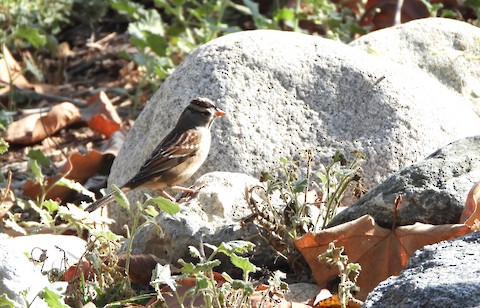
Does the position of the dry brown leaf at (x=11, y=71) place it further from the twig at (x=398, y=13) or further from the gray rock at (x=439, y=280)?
the gray rock at (x=439, y=280)

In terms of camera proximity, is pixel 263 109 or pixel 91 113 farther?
pixel 91 113

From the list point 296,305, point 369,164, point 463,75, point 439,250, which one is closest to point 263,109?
point 369,164

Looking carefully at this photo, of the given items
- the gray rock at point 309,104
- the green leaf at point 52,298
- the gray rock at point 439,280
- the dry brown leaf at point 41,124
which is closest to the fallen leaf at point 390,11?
the gray rock at point 309,104

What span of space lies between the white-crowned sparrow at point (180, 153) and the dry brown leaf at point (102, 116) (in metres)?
1.84

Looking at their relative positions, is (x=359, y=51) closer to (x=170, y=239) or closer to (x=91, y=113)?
(x=170, y=239)

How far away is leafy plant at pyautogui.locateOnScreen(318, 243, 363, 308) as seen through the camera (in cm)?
349

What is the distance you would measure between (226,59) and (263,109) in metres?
0.40

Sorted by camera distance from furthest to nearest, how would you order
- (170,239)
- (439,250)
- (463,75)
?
(463,75)
(170,239)
(439,250)

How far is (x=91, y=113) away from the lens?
8.39m

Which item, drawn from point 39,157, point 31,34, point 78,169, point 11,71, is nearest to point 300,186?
point 78,169

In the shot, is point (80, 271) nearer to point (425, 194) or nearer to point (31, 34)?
point (425, 194)

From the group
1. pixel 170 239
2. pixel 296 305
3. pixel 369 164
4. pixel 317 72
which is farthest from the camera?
pixel 317 72

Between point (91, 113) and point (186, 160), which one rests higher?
point (186, 160)

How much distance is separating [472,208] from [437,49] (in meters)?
2.99
